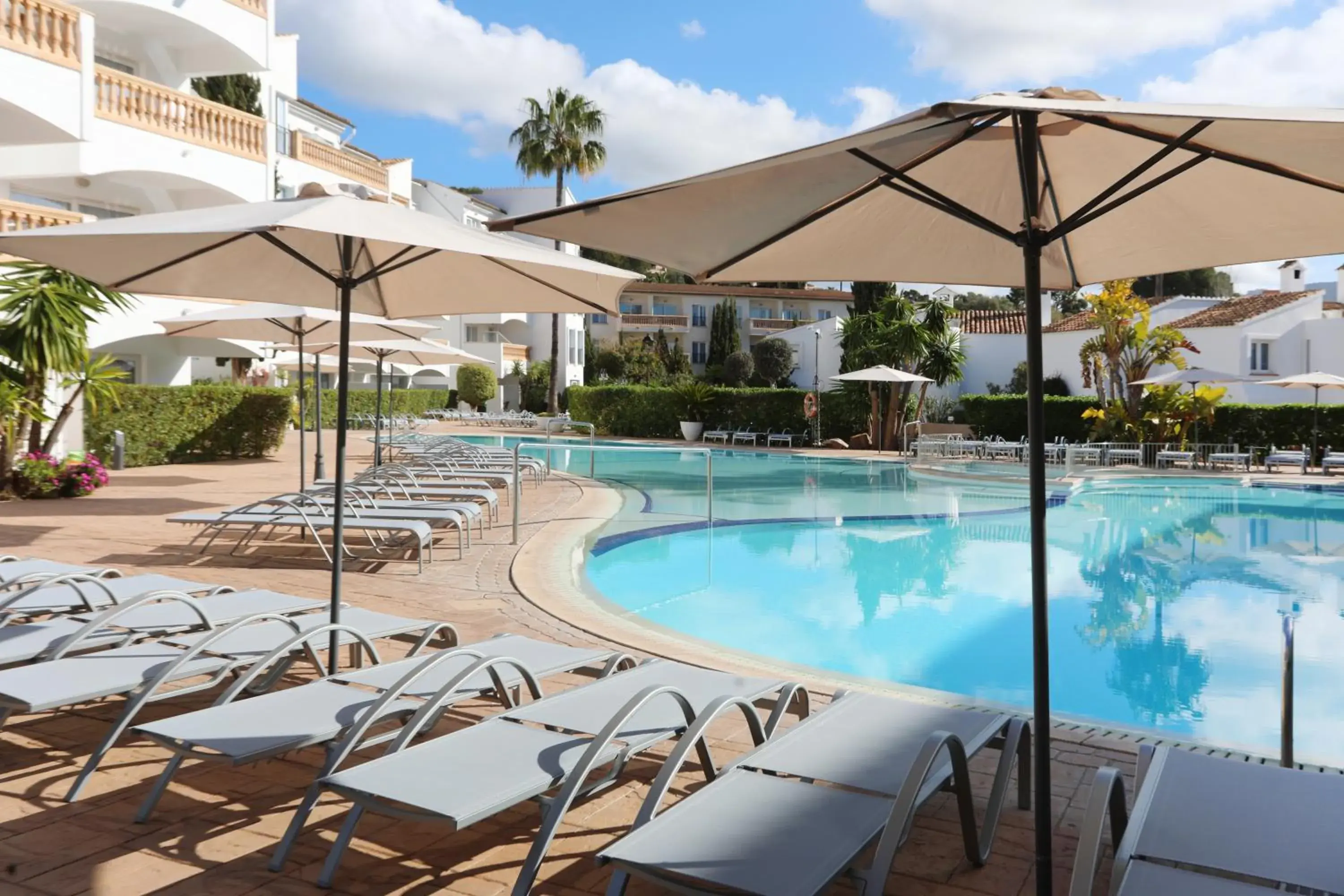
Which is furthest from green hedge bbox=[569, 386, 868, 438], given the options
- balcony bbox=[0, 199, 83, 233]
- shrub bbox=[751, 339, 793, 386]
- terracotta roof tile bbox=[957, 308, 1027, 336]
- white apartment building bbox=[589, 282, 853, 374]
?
white apartment building bbox=[589, 282, 853, 374]

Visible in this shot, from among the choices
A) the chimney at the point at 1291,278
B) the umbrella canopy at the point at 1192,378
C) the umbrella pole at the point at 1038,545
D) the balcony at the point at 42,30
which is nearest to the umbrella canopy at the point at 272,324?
the balcony at the point at 42,30

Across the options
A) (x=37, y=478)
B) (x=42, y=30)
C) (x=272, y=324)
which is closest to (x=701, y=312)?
(x=42, y=30)

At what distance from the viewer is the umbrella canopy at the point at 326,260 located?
4.50 meters

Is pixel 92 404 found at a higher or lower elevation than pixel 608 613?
higher

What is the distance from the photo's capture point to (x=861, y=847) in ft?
9.37

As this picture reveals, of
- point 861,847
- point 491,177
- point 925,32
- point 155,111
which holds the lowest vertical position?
point 861,847

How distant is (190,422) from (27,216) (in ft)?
17.2

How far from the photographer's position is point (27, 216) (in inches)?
667

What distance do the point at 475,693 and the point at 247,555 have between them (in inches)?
266

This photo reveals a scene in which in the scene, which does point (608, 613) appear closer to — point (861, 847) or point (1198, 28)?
point (861, 847)

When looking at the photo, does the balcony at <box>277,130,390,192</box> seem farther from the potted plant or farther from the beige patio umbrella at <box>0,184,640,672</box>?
the beige patio umbrella at <box>0,184,640,672</box>

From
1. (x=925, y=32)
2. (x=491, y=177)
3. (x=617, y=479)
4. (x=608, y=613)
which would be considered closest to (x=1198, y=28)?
(x=925, y=32)

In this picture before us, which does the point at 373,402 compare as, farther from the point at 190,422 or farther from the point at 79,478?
the point at 79,478

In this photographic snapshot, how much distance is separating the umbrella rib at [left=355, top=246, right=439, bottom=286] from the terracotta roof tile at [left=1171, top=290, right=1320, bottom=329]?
36310mm
